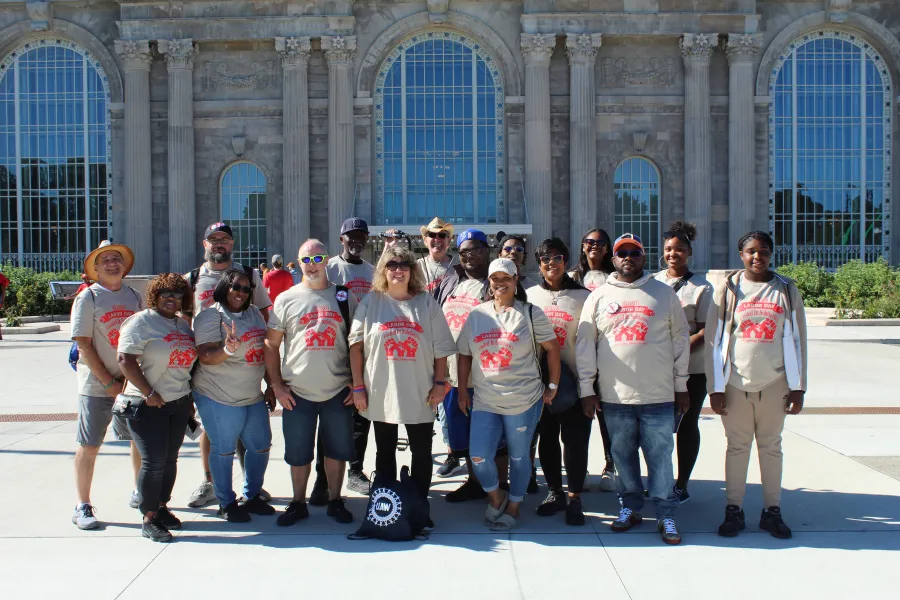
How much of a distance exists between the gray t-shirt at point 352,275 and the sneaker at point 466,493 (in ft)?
5.95

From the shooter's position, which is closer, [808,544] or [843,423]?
[808,544]

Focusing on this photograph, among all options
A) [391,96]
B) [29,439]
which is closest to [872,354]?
[29,439]

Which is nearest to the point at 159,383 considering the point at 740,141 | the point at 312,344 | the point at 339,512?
the point at 312,344

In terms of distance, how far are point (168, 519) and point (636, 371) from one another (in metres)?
3.50

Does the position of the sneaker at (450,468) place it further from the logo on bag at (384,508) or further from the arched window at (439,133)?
the arched window at (439,133)

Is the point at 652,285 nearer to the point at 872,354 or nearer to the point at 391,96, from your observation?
the point at 872,354

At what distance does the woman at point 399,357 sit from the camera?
220 inches

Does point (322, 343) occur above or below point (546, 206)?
below

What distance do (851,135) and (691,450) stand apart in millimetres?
25125

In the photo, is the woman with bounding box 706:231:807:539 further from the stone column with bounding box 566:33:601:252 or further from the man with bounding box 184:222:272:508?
the stone column with bounding box 566:33:601:252

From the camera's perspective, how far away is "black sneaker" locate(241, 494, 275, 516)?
5.95 metres

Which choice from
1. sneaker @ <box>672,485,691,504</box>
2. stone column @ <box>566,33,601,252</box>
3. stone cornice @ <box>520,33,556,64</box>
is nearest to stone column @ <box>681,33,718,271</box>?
stone column @ <box>566,33,601,252</box>

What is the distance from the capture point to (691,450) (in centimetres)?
616

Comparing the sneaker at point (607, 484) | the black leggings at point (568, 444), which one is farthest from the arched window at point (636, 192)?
the black leggings at point (568, 444)
